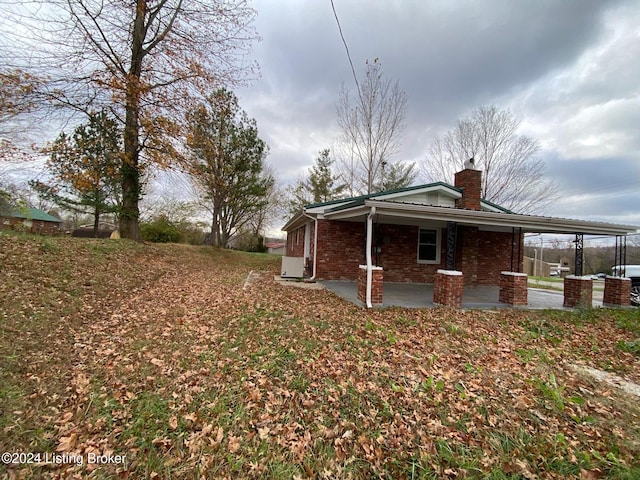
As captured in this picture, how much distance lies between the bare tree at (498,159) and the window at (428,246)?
10.4 m

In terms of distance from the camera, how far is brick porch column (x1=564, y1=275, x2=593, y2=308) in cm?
731

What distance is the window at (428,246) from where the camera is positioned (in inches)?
405

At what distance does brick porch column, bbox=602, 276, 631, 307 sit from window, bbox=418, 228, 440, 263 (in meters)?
4.71

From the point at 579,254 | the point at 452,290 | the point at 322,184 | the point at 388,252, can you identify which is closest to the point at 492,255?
the point at 579,254

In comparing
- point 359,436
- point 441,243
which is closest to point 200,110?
point 441,243

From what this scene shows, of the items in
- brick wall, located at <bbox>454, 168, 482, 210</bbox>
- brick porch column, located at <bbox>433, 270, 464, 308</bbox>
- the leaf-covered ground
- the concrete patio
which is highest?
brick wall, located at <bbox>454, 168, 482, 210</bbox>

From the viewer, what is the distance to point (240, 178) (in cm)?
1920

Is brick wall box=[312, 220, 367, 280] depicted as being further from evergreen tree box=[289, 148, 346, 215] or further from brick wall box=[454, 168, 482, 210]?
evergreen tree box=[289, 148, 346, 215]

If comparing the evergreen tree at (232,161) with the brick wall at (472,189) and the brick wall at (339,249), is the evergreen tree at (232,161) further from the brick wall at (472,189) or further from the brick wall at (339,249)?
the brick wall at (472,189)

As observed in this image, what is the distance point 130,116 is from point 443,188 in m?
12.1

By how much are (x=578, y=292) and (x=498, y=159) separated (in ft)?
46.4

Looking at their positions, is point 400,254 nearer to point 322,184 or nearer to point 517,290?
point 517,290

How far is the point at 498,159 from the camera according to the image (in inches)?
731

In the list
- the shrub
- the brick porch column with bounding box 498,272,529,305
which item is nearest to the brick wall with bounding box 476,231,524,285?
the brick porch column with bounding box 498,272,529,305
